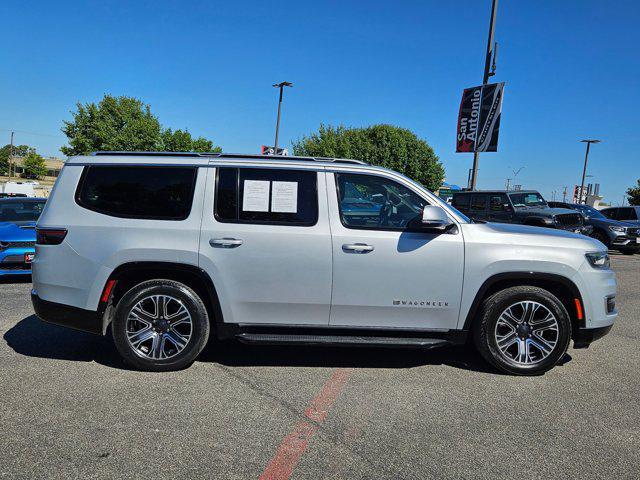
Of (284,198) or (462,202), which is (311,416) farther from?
(462,202)

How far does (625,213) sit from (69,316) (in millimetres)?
20244

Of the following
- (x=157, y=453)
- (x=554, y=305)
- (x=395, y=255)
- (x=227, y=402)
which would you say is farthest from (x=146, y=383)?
(x=554, y=305)

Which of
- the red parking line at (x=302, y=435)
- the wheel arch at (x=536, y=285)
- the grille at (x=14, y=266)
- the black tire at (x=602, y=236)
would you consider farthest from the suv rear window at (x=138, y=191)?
the black tire at (x=602, y=236)

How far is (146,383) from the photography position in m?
3.86

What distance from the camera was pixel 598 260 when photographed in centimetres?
429

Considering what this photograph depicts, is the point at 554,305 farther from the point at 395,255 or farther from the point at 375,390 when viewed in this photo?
the point at 375,390

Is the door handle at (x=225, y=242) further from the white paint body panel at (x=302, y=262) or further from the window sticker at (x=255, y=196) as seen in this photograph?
the window sticker at (x=255, y=196)

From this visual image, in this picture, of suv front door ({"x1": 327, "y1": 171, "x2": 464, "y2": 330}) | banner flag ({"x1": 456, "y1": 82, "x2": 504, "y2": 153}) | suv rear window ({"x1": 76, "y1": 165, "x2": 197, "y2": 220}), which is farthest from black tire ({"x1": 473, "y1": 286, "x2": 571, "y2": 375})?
banner flag ({"x1": 456, "y1": 82, "x2": 504, "y2": 153})

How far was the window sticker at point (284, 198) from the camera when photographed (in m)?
4.11

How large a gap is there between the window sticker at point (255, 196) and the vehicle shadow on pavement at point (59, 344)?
184 centimetres

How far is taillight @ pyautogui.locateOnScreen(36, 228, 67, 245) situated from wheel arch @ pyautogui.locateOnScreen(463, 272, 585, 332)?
3.61 metres

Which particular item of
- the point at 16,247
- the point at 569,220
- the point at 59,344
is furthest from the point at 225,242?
the point at 569,220

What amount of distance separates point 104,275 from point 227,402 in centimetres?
155

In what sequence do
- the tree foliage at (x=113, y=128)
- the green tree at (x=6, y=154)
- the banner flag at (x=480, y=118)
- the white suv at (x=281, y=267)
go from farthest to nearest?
the green tree at (x=6, y=154)
the tree foliage at (x=113, y=128)
the banner flag at (x=480, y=118)
the white suv at (x=281, y=267)
